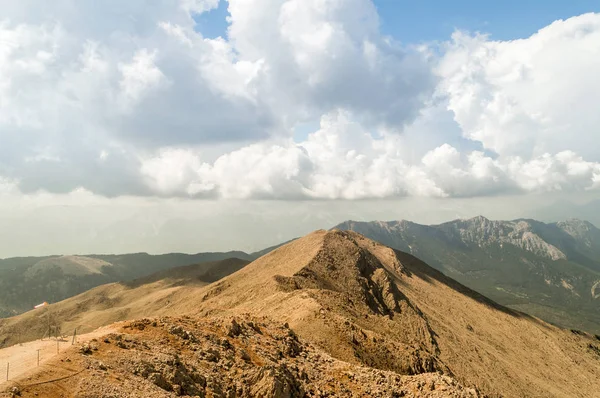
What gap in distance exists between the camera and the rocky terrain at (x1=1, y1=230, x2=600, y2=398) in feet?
65.5

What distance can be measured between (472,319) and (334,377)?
213 ft

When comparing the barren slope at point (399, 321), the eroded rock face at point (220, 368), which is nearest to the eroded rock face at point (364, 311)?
the barren slope at point (399, 321)

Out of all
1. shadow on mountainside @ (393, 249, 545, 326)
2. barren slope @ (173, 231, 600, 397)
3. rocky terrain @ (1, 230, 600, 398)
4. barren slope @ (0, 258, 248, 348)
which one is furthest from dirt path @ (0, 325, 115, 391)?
shadow on mountainside @ (393, 249, 545, 326)

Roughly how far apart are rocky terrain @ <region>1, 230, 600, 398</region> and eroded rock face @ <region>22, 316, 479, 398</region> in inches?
3.1

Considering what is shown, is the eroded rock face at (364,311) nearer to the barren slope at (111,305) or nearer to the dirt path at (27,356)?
the dirt path at (27,356)

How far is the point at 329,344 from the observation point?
34.2m

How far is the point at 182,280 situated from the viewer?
126m

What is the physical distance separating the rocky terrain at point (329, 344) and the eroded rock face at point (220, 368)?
0.08 metres

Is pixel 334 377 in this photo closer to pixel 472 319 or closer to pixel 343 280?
pixel 343 280

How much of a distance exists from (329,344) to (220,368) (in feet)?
46.6

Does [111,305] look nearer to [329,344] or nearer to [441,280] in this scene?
[441,280]

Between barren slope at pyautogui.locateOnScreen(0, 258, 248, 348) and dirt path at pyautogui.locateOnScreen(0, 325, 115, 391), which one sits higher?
dirt path at pyautogui.locateOnScreen(0, 325, 115, 391)

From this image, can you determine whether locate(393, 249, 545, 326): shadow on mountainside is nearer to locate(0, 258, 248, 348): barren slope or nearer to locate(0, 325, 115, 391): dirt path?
locate(0, 258, 248, 348): barren slope

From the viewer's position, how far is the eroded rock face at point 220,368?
1798 centimetres
